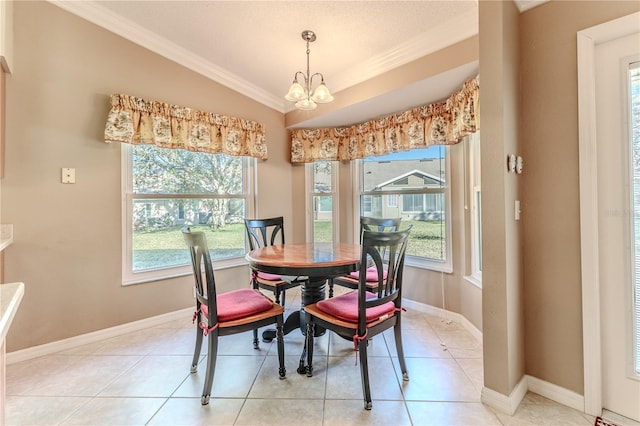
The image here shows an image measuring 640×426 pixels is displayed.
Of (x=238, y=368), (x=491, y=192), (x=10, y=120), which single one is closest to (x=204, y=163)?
(x=10, y=120)

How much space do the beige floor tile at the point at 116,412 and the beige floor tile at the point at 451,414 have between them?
1429mm

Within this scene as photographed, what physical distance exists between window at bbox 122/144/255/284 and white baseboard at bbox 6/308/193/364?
39 centimetres

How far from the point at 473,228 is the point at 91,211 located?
3.29 meters

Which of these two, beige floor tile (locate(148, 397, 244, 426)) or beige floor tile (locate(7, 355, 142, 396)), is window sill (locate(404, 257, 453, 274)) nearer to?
beige floor tile (locate(148, 397, 244, 426))

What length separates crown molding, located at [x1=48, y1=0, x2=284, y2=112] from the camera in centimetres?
224

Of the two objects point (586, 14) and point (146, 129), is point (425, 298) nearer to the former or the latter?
point (586, 14)

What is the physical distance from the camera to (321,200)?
380 cm

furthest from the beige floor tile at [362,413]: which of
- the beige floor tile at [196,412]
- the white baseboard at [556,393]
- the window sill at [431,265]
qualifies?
the window sill at [431,265]

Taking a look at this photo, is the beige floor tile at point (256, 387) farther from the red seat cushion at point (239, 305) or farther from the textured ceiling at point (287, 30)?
the textured ceiling at point (287, 30)

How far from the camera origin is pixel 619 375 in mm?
1440

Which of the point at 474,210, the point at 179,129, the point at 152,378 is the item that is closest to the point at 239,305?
the point at 152,378

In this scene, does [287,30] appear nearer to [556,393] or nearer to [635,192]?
[635,192]

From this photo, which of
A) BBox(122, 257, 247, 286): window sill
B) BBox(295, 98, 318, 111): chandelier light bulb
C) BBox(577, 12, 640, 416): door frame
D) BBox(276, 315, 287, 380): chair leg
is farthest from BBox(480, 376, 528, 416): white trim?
BBox(122, 257, 247, 286): window sill

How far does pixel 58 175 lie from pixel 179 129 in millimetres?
998
